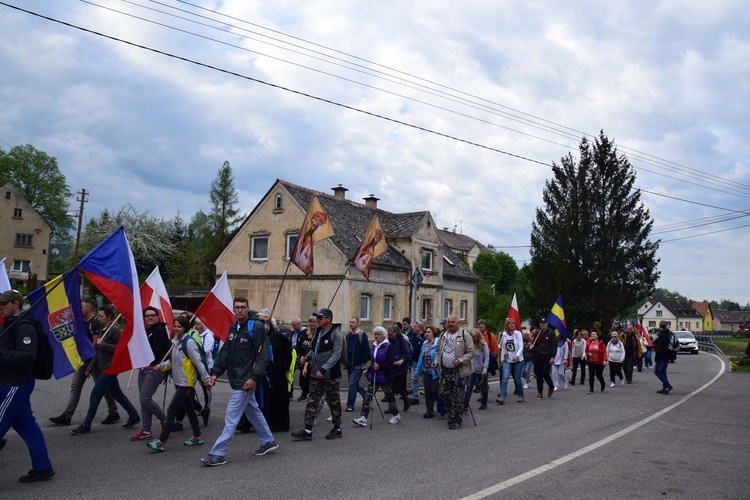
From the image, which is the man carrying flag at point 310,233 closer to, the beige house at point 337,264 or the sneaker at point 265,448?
the sneaker at point 265,448

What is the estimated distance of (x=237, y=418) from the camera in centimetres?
768

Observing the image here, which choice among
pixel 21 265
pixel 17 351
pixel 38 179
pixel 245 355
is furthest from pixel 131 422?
pixel 38 179

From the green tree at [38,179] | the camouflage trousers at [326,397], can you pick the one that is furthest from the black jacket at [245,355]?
the green tree at [38,179]

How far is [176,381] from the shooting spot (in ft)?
28.2

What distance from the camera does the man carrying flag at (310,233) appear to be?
16.0 m

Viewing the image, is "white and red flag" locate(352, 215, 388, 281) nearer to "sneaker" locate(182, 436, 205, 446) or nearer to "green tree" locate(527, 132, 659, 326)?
"sneaker" locate(182, 436, 205, 446)

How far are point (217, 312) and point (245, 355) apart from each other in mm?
3785

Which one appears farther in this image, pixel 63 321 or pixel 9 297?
pixel 63 321

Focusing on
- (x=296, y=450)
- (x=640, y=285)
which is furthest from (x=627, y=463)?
(x=640, y=285)

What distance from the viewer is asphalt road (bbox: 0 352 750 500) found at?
651 cm

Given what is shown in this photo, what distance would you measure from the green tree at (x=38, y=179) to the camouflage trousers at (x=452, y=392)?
70.6 m

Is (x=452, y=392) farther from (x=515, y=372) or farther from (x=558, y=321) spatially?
(x=558, y=321)

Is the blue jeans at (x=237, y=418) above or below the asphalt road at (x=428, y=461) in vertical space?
above

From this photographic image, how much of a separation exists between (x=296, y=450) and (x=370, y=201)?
33811 millimetres
